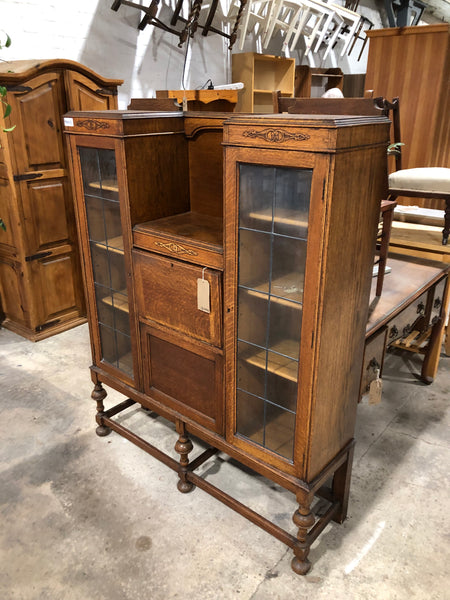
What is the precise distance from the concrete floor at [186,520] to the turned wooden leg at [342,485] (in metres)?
→ 0.05

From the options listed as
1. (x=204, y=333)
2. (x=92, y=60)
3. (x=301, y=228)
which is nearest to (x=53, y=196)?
(x=92, y=60)

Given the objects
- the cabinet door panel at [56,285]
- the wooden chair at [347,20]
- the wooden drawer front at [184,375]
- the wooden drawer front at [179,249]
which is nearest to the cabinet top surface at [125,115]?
the wooden drawer front at [179,249]

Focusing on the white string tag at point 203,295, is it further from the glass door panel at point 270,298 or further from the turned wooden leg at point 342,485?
the turned wooden leg at point 342,485

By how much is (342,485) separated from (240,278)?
93 centimetres

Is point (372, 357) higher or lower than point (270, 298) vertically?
lower

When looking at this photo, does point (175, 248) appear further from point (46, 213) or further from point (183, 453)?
point (46, 213)

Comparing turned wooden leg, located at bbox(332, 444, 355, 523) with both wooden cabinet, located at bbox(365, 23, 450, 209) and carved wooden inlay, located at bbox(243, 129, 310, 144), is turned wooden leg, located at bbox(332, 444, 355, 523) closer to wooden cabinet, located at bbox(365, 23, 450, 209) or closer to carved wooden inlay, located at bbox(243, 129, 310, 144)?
carved wooden inlay, located at bbox(243, 129, 310, 144)

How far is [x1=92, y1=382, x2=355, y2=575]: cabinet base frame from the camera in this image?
1616mm

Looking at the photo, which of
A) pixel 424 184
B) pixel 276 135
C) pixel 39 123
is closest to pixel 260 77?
pixel 39 123

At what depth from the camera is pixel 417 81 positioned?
349 centimetres

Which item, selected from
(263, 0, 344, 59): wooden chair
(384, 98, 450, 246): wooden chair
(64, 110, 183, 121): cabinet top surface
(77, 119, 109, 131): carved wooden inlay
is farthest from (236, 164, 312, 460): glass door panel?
(263, 0, 344, 59): wooden chair

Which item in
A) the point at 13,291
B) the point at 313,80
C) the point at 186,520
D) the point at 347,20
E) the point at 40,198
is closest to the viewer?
the point at 186,520

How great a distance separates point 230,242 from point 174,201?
1.99ft

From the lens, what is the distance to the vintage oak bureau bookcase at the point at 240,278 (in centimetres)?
133
